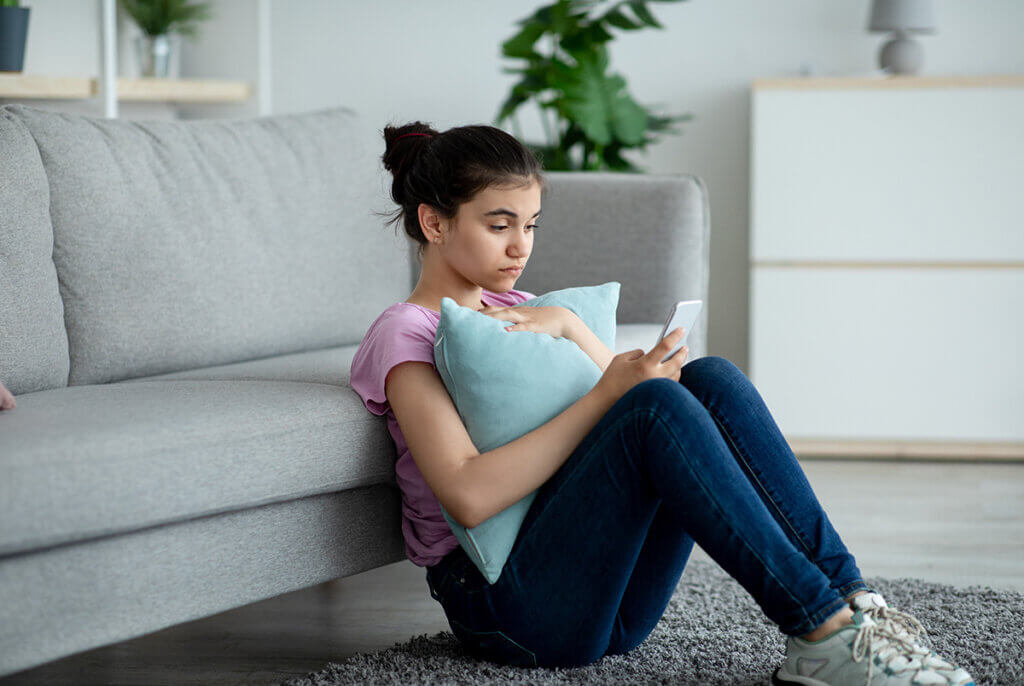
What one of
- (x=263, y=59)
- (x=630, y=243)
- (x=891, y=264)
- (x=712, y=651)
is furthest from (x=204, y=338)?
(x=891, y=264)

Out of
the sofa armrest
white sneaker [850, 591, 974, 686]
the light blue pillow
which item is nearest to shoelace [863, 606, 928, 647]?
white sneaker [850, 591, 974, 686]

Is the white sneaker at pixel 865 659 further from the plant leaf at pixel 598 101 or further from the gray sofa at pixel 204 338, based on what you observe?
the plant leaf at pixel 598 101

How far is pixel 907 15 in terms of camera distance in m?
3.30

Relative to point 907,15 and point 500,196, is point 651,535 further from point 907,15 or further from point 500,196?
point 907,15

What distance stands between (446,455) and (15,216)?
92 cm

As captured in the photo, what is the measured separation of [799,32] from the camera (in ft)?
12.1

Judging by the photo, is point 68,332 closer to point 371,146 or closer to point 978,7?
point 371,146

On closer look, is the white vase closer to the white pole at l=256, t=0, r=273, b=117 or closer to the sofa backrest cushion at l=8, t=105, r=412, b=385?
the white pole at l=256, t=0, r=273, b=117

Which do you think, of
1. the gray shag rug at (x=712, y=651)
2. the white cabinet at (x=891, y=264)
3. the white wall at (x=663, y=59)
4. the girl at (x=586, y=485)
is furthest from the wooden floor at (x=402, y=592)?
the white wall at (x=663, y=59)

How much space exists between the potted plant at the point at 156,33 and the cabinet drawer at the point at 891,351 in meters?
1.87

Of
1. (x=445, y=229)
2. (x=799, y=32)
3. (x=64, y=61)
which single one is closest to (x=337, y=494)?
(x=445, y=229)

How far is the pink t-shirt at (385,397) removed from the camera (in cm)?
147

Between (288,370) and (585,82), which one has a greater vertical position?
(585,82)

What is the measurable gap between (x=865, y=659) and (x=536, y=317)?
2.01 ft
